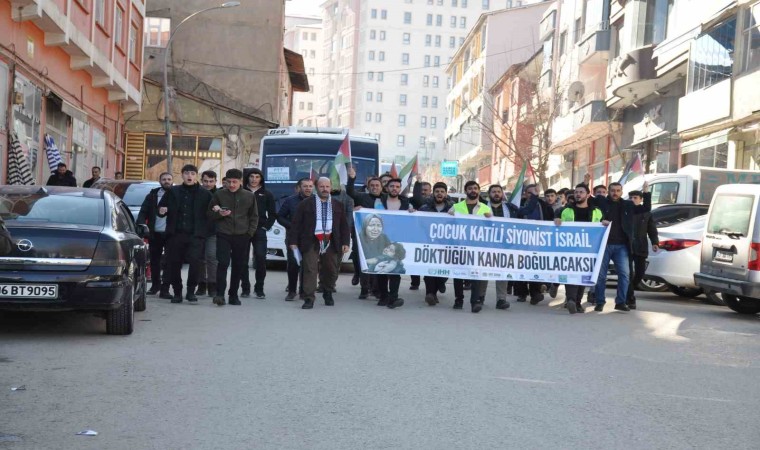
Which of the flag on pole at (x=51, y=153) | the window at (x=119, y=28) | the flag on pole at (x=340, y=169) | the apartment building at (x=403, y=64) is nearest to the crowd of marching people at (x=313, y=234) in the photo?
→ the flag on pole at (x=340, y=169)

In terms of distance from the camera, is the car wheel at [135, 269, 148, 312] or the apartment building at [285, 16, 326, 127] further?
the apartment building at [285, 16, 326, 127]

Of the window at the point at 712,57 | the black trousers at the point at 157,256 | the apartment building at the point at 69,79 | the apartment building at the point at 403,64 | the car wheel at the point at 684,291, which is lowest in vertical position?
the car wheel at the point at 684,291

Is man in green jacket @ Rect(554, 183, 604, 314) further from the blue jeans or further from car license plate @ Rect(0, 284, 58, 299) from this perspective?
car license plate @ Rect(0, 284, 58, 299)

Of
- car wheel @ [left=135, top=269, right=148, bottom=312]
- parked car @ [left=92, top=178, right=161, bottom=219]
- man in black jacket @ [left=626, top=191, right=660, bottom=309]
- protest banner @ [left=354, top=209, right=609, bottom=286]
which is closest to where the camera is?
car wheel @ [left=135, top=269, right=148, bottom=312]

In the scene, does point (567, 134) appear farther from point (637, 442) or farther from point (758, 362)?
point (637, 442)

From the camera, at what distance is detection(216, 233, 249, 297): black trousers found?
502 inches

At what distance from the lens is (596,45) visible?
38.2m

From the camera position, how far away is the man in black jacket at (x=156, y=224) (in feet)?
43.2

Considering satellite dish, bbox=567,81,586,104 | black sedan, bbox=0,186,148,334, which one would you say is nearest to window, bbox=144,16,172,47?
satellite dish, bbox=567,81,586,104

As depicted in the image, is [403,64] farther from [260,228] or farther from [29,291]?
[29,291]

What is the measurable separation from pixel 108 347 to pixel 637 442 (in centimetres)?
493

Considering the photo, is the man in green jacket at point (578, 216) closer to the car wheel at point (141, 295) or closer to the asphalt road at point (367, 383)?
the asphalt road at point (367, 383)

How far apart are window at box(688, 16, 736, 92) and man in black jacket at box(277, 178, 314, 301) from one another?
16.3m

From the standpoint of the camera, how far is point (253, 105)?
4659 cm
